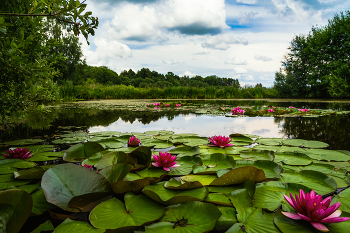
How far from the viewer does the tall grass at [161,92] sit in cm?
1287

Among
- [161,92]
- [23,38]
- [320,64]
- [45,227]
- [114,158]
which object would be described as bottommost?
[45,227]

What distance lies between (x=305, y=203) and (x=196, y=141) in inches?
55.0

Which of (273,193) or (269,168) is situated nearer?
(273,193)

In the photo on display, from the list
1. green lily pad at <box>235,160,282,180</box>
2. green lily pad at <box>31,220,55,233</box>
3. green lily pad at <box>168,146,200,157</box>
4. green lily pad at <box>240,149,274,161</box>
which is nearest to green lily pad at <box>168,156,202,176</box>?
green lily pad at <box>168,146,200,157</box>

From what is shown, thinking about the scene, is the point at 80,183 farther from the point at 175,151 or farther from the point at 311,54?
the point at 311,54

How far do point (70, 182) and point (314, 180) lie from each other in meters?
1.35

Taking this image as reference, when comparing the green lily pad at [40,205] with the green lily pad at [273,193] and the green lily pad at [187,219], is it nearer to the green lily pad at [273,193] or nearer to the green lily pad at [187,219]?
the green lily pad at [187,219]

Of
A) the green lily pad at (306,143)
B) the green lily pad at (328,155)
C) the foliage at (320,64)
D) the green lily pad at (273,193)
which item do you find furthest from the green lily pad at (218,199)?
the foliage at (320,64)

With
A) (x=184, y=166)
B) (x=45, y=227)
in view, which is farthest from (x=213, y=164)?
(x=45, y=227)

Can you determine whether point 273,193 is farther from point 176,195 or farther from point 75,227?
point 75,227

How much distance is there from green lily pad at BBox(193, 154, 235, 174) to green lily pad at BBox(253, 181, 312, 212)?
0.31 m

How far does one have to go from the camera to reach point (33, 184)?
109cm

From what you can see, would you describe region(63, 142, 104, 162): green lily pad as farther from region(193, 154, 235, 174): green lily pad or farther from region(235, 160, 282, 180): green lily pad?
region(235, 160, 282, 180): green lily pad

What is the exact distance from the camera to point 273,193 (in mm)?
971
